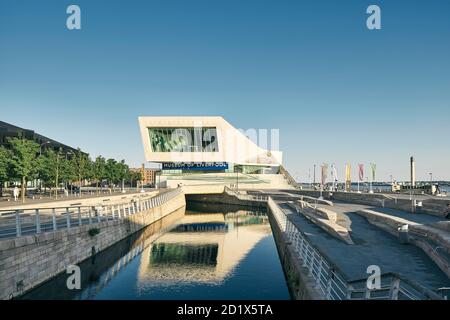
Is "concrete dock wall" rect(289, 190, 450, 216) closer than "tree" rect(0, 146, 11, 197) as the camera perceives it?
Yes

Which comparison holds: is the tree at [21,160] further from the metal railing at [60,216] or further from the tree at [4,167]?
the metal railing at [60,216]

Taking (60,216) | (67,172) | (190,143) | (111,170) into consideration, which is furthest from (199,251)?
(190,143)

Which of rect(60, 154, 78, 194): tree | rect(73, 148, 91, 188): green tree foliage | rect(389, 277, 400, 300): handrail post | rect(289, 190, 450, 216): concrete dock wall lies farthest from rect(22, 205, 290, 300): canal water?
rect(73, 148, 91, 188): green tree foliage

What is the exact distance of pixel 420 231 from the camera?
18906 millimetres

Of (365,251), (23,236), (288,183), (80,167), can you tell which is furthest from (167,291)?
(288,183)

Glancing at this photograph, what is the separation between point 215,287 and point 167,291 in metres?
2.47

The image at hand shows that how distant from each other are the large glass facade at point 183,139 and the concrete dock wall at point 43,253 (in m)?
68.4

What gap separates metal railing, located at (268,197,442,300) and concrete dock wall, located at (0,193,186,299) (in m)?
11.8

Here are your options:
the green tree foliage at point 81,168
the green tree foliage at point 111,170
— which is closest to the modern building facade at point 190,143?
the green tree foliage at point 111,170

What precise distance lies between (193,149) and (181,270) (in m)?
77.1

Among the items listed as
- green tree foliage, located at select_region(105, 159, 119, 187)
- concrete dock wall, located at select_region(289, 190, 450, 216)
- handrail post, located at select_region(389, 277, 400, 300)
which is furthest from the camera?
green tree foliage, located at select_region(105, 159, 119, 187)

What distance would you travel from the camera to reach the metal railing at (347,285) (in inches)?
307

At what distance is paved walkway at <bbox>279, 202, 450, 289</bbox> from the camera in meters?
13.0

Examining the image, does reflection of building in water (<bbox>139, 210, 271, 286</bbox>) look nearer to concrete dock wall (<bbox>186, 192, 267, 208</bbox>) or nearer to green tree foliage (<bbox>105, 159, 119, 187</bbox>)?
concrete dock wall (<bbox>186, 192, 267, 208</bbox>)
